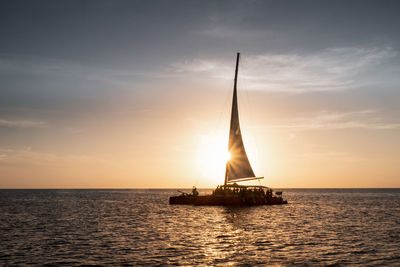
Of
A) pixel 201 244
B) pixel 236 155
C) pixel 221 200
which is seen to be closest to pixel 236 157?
pixel 236 155

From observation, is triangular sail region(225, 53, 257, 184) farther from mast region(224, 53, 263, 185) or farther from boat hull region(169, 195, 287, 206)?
boat hull region(169, 195, 287, 206)

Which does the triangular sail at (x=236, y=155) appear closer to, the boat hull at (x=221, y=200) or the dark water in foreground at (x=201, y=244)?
the boat hull at (x=221, y=200)

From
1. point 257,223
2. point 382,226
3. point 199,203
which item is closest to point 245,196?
point 199,203

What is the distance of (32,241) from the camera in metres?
34.5

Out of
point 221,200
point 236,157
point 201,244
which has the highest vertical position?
point 236,157

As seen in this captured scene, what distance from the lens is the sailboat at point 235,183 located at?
226ft

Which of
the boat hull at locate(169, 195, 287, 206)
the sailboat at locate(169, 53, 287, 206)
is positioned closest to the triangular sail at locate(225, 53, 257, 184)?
the sailboat at locate(169, 53, 287, 206)

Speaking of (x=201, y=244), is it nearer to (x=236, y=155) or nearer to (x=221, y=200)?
(x=221, y=200)

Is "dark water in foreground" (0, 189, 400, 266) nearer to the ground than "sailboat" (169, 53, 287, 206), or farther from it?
nearer to the ground

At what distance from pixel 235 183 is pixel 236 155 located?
5.22 m

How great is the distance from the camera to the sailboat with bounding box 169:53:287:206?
226ft

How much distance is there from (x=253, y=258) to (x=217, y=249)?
422 centimetres

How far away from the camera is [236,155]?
7156 cm

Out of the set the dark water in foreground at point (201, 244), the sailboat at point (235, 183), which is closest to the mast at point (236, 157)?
the sailboat at point (235, 183)
